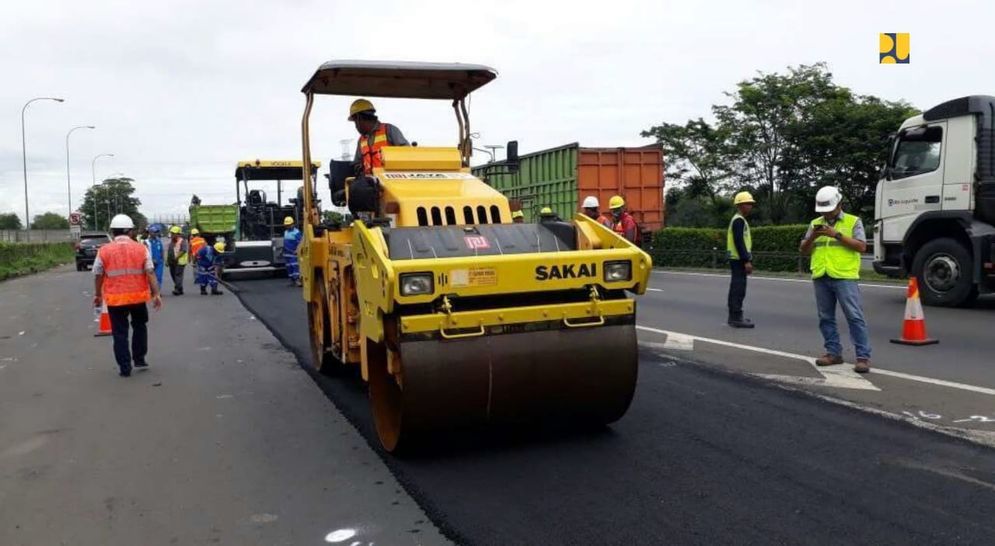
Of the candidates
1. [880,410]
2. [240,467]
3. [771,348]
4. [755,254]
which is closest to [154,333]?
[240,467]

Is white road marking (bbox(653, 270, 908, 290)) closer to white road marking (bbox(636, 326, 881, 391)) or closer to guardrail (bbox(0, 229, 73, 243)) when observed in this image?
white road marking (bbox(636, 326, 881, 391))

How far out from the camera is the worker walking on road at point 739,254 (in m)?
9.85

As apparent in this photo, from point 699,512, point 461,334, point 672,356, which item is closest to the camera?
point 699,512

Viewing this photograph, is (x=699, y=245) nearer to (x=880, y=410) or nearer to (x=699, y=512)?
(x=880, y=410)

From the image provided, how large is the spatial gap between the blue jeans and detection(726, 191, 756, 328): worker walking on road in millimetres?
2369

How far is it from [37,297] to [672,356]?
54.5 ft

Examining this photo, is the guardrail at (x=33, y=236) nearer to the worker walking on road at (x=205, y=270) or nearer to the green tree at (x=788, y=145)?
the worker walking on road at (x=205, y=270)

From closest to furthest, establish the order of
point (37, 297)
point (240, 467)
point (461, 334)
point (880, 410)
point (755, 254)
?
point (461, 334), point (240, 467), point (880, 410), point (37, 297), point (755, 254)

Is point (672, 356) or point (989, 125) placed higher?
point (989, 125)

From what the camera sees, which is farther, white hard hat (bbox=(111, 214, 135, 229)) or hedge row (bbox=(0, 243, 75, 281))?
hedge row (bbox=(0, 243, 75, 281))

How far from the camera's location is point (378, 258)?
4586mm

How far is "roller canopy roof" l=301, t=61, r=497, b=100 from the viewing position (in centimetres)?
670

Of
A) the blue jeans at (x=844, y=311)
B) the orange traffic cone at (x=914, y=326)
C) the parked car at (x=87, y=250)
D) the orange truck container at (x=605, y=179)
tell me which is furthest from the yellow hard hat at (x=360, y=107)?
the parked car at (x=87, y=250)

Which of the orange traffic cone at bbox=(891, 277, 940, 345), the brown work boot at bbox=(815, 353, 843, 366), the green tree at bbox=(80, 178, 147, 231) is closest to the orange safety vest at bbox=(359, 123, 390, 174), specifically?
the brown work boot at bbox=(815, 353, 843, 366)
